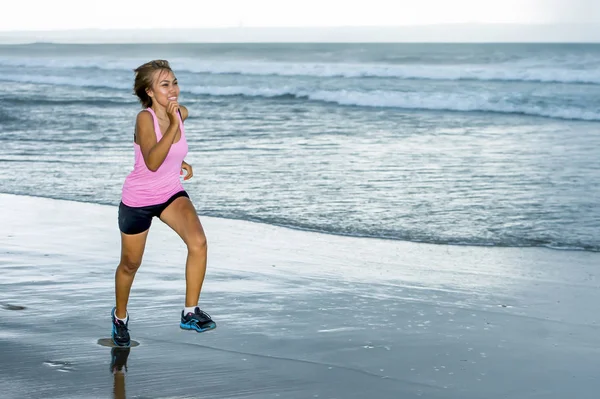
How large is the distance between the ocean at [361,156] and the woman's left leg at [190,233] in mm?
3461

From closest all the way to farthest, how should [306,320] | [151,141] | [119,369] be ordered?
[119,369] → [151,141] → [306,320]

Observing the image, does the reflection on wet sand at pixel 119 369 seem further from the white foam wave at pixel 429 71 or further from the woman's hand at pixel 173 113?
the white foam wave at pixel 429 71

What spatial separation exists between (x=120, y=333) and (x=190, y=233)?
2.20ft

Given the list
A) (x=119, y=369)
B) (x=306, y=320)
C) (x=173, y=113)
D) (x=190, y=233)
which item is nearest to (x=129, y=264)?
(x=190, y=233)

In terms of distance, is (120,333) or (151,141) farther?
(120,333)

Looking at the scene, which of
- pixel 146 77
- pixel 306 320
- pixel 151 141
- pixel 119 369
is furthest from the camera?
pixel 306 320

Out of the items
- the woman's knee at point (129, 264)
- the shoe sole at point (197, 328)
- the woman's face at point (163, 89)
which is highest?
the woman's face at point (163, 89)

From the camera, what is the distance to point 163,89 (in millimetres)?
4426

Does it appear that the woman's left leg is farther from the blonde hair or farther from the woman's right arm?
the blonde hair

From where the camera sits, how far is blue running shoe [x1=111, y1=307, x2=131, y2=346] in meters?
4.58

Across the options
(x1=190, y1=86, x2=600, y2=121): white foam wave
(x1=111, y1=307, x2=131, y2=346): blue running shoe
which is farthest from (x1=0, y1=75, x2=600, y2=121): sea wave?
(x1=111, y1=307, x2=131, y2=346): blue running shoe

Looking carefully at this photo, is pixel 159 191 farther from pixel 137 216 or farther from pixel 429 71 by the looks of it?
pixel 429 71

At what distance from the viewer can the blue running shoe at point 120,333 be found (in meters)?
4.58

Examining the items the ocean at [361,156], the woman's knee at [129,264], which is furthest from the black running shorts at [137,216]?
the ocean at [361,156]
